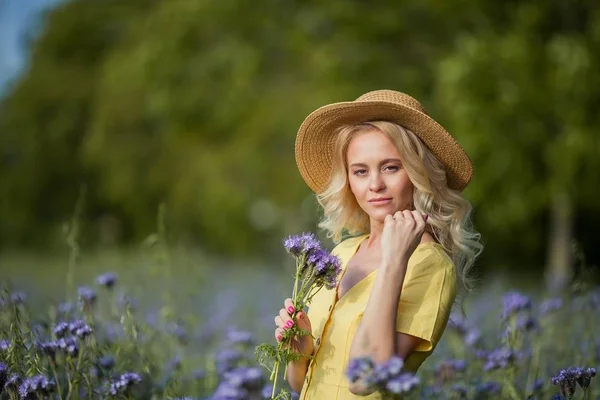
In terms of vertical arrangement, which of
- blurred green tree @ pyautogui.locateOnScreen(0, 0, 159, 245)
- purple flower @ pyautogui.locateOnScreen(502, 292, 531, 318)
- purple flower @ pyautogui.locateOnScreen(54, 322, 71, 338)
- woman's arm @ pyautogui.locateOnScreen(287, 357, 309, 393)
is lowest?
woman's arm @ pyautogui.locateOnScreen(287, 357, 309, 393)

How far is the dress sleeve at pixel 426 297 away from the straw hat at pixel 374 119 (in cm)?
38

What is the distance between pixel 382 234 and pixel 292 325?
373mm

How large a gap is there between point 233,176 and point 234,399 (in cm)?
1527

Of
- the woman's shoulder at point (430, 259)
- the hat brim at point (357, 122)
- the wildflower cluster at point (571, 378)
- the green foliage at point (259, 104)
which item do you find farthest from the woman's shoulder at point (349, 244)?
the green foliage at point (259, 104)

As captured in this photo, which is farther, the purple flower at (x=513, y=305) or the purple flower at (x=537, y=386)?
the purple flower at (x=513, y=305)

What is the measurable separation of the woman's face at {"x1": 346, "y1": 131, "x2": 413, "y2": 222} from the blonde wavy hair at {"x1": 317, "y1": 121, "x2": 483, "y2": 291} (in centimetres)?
2

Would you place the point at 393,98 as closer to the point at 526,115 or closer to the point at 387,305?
the point at 387,305

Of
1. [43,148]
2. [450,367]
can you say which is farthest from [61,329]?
[43,148]

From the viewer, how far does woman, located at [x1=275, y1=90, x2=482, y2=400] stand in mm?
2430

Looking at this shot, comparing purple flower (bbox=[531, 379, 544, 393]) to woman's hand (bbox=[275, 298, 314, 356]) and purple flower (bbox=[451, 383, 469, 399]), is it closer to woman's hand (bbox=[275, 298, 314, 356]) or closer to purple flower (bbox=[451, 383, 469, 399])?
purple flower (bbox=[451, 383, 469, 399])

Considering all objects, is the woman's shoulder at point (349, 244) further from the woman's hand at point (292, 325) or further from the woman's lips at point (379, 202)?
the woman's hand at point (292, 325)

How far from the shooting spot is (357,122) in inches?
113

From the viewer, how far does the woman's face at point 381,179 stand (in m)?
2.73

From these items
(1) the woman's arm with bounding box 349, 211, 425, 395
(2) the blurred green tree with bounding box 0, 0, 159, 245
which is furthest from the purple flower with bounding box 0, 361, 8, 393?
(2) the blurred green tree with bounding box 0, 0, 159, 245
